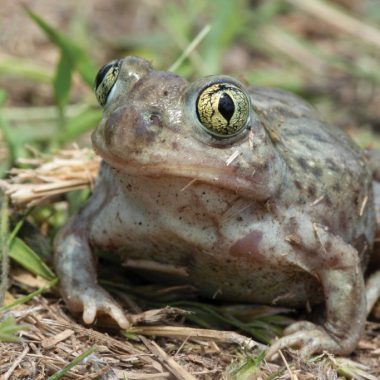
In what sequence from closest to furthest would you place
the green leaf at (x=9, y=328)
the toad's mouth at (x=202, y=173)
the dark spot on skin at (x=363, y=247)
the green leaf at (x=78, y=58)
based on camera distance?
1. the green leaf at (x=9, y=328)
2. the toad's mouth at (x=202, y=173)
3. the dark spot on skin at (x=363, y=247)
4. the green leaf at (x=78, y=58)

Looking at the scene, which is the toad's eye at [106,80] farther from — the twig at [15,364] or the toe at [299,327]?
the toe at [299,327]

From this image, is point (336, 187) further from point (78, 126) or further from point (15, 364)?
point (78, 126)

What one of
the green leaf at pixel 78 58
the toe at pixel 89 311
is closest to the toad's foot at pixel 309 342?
the toe at pixel 89 311

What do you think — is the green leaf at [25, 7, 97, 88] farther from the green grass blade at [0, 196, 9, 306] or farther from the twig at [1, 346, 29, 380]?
the twig at [1, 346, 29, 380]

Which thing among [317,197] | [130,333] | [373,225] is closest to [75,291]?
[130,333]

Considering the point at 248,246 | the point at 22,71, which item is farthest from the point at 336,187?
the point at 22,71

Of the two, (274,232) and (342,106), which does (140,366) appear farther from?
(342,106)
